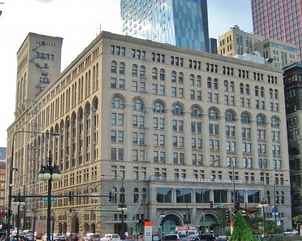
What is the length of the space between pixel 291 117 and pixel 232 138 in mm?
24818

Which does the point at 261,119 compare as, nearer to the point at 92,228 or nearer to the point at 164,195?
the point at 164,195

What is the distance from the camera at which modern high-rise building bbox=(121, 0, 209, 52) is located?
599 ft

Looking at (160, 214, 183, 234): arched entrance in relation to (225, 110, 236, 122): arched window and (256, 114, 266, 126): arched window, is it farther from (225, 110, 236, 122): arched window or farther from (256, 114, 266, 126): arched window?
(256, 114, 266, 126): arched window

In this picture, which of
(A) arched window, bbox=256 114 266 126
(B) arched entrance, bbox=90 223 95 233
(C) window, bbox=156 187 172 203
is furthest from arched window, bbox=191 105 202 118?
(B) arched entrance, bbox=90 223 95 233

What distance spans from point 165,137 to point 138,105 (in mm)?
8883

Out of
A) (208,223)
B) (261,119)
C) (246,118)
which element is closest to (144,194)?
(208,223)

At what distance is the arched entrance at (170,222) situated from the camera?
105 meters

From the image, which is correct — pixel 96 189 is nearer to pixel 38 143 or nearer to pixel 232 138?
pixel 232 138

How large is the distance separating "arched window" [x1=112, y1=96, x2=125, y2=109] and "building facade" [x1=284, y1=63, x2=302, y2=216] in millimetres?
50552

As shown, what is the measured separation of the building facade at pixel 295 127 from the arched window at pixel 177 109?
36.1 meters

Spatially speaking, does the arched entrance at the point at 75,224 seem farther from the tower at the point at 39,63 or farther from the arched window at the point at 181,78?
the tower at the point at 39,63

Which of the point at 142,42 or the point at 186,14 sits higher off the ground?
the point at 186,14

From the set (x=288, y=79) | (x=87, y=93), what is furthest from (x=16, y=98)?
(x=288, y=79)

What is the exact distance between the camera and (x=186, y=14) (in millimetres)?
187000
